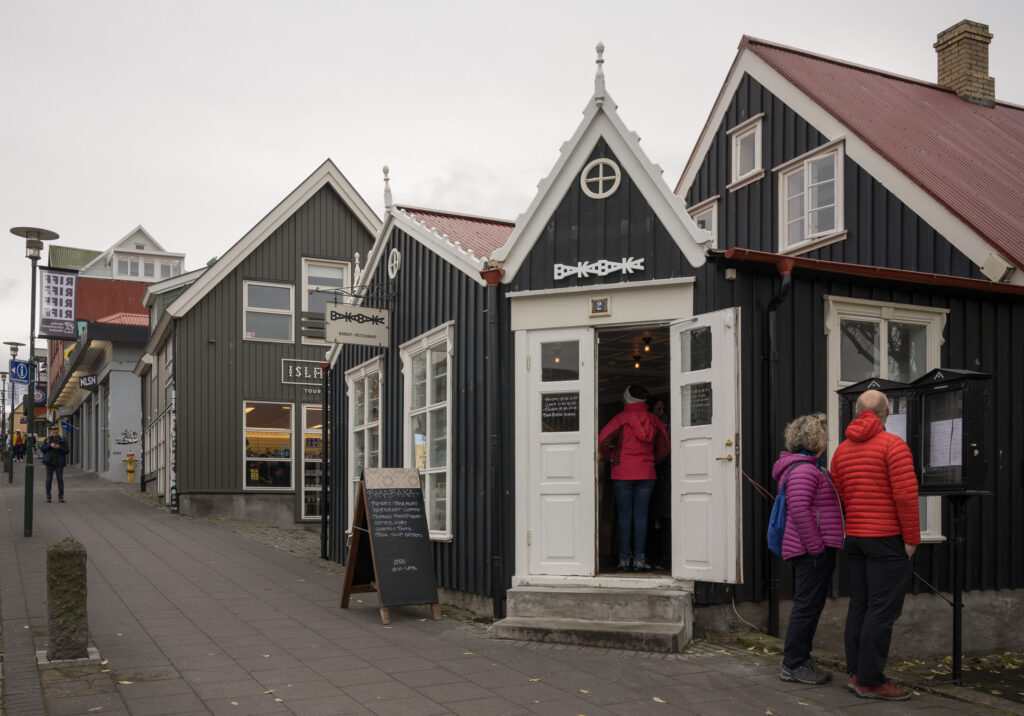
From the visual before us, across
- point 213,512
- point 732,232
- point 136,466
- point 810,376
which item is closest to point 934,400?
point 810,376

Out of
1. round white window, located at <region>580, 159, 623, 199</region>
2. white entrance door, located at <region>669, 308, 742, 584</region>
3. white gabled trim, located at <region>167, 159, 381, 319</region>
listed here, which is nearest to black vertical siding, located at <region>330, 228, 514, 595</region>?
round white window, located at <region>580, 159, 623, 199</region>

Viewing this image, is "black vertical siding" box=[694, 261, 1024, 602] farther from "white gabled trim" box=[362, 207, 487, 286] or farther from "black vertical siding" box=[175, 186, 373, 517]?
"black vertical siding" box=[175, 186, 373, 517]

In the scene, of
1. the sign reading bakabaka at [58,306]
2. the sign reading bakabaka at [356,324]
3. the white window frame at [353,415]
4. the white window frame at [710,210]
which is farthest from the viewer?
the sign reading bakabaka at [58,306]

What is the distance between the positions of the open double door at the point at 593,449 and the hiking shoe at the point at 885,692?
1.85 metres

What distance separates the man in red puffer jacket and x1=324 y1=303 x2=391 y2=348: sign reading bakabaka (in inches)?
269

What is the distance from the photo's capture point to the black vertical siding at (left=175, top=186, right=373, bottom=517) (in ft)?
74.2

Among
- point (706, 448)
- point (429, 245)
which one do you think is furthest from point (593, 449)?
point (429, 245)

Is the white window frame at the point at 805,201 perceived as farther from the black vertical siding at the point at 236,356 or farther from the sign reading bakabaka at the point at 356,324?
the black vertical siding at the point at 236,356

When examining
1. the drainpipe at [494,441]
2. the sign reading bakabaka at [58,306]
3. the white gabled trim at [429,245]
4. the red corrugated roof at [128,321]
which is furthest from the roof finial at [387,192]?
the sign reading bakabaka at [58,306]

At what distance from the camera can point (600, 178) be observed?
991cm

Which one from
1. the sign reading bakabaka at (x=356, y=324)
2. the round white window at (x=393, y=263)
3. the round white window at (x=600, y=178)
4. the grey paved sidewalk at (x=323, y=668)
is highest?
the round white window at (x=600, y=178)

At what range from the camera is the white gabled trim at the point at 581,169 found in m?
9.36

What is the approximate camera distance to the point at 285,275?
2394 cm

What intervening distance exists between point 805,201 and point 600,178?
657cm
